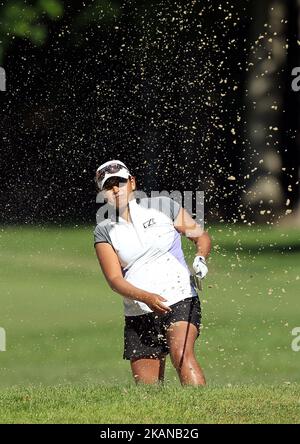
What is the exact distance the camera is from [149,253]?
9.36m

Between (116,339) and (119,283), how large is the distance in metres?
4.93

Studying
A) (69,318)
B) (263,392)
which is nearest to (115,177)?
(263,392)

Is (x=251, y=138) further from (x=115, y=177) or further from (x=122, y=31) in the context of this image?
(x=115, y=177)

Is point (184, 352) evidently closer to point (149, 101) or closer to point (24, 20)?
point (24, 20)

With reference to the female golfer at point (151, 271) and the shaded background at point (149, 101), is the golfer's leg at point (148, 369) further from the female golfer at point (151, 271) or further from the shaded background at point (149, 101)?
the shaded background at point (149, 101)

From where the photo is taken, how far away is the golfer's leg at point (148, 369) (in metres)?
9.43

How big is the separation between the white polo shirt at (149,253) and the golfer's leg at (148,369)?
318 mm

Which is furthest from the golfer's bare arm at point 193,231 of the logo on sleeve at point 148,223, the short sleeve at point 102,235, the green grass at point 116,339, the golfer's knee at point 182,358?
the green grass at point 116,339

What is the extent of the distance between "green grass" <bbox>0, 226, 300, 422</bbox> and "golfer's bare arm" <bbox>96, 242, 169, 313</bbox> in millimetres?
493

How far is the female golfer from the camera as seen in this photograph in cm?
923

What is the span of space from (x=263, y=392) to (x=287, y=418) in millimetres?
835

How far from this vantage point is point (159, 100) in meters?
34.0

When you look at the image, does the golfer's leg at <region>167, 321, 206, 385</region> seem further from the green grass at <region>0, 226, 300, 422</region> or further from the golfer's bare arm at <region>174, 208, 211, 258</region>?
the golfer's bare arm at <region>174, 208, 211, 258</region>

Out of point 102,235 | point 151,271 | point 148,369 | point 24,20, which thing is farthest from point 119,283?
point 24,20
